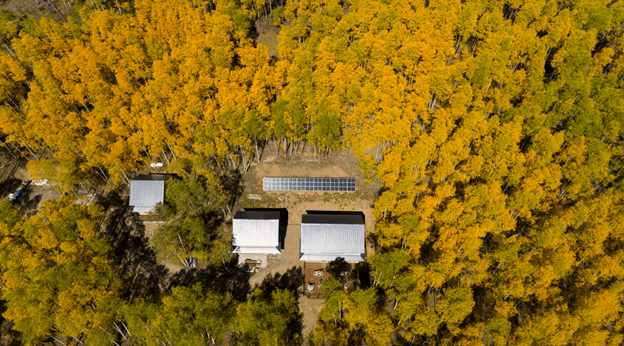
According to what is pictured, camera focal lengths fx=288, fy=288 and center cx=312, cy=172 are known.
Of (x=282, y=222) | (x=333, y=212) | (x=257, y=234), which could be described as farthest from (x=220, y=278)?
(x=333, y=212)

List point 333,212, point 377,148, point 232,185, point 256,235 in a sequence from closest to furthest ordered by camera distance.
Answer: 1. point 256,235
2. point 333,212
3. point 232,185
4. point 377,148

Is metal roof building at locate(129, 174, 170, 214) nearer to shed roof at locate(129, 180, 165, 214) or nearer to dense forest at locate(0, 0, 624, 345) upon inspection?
shed roof at locate(129, 180, 165, 214)

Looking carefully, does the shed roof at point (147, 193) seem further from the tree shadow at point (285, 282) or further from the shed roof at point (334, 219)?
the shed roof at point (334, 219)

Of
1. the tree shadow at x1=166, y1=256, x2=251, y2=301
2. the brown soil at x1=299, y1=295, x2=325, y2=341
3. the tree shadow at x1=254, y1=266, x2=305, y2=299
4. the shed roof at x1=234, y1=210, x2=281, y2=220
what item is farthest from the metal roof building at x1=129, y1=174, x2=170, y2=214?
the brown soil at x1=299, y1=295, x2=325, y2=341

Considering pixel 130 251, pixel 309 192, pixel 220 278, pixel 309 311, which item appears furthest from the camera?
pixel 309 192

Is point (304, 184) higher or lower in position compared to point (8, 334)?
higher

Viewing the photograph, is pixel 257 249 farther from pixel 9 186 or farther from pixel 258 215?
pixel 9 186
